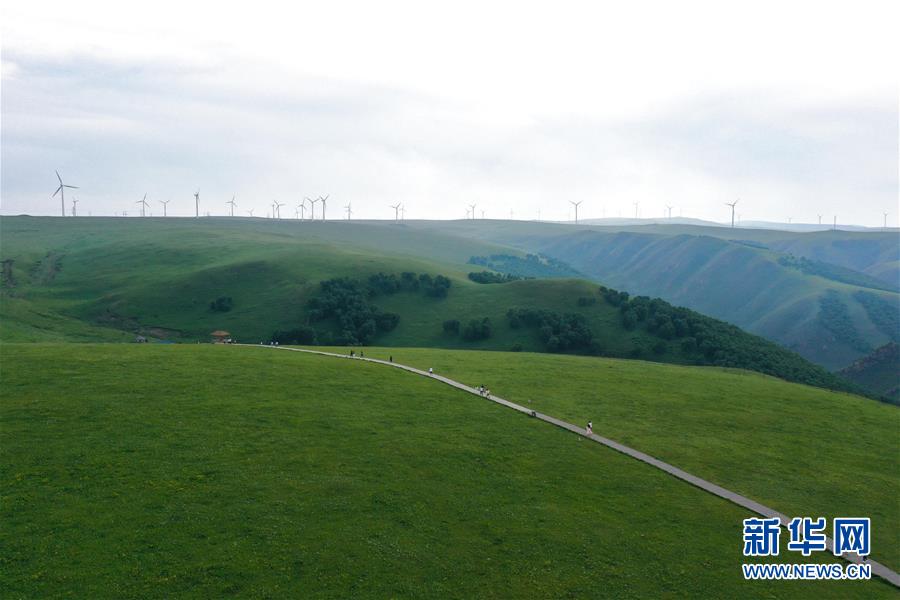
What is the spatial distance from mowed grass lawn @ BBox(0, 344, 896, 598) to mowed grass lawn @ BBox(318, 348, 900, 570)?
24.8ft

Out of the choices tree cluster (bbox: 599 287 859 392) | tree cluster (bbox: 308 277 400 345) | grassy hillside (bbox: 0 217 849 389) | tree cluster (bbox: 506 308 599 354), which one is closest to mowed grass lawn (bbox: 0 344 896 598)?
grassy hillside (bbox: 0 217 849 389)

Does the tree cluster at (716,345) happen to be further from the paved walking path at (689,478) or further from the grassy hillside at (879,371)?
the paved walking path at (689,478)

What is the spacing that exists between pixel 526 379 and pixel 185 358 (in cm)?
4504

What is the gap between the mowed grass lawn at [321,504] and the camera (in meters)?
36.3

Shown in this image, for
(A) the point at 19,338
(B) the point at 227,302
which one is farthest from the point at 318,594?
(B) the point at 227,302

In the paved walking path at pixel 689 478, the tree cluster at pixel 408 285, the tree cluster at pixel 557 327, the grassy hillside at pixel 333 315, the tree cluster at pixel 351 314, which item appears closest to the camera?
the paved walking path at pixel 689 478

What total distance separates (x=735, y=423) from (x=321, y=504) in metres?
51.7

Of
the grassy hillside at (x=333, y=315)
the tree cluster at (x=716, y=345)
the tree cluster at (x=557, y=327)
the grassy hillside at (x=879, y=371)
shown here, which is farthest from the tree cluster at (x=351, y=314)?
the grassy hillside at (x=879, y=371)

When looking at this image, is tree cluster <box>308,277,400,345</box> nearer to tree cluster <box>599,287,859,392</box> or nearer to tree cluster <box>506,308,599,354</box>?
tree cluster <box>506,308,599,354</box>

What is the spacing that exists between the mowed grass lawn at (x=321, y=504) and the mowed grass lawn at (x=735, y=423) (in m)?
7.55

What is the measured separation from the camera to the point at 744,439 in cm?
6619

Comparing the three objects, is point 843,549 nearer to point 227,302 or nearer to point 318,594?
point 318,594

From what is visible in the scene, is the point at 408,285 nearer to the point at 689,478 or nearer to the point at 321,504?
the point at 689,478

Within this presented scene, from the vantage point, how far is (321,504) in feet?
143
